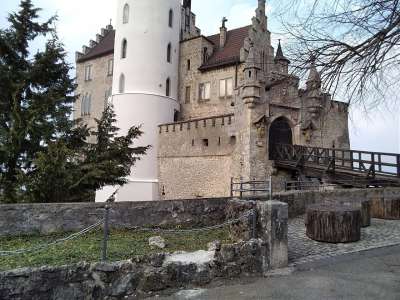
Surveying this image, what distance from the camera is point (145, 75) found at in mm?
33250

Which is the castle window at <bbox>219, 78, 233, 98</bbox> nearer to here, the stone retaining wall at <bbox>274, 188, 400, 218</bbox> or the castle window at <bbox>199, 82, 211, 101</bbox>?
the castle window at <bbox>199, 82, 211, 101</bbox>

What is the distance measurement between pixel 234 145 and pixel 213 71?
9.51 metres

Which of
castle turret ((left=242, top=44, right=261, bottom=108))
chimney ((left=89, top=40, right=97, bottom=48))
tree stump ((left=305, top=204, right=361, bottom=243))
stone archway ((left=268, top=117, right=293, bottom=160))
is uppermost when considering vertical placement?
chimney ((left=89, top=40, right=97, bottom=48))

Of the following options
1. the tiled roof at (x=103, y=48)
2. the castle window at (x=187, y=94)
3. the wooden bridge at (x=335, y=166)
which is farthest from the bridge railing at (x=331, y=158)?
the tiled roof at (x=103, y=48)

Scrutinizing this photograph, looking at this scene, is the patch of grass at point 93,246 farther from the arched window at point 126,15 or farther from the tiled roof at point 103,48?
the tiled roof at point 103,48

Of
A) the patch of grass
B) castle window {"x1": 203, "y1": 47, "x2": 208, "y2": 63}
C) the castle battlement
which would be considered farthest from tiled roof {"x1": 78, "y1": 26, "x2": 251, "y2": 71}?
the patch of grass

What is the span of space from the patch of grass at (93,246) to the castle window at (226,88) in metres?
23.8

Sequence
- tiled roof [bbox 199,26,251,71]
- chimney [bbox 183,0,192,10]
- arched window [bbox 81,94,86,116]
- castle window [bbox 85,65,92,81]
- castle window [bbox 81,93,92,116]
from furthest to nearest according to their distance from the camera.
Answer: arched window [bbox 81,94,86,116]
castle window [bbox 85,65,92,81]
castle window [bbox 81,93,92,116]
chimney [bbox 183,0,192,10]
tiled roof [bbox 199,26,251,71]

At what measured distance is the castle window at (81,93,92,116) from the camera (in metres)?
43.8

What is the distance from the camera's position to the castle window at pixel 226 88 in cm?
3158

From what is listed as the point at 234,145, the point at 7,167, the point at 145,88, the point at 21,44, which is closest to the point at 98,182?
the point at 7,167

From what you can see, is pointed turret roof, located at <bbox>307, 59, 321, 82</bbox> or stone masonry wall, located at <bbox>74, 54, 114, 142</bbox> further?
stone masonry wall, located at <bbox>74, 54, 114, 142</bbox>

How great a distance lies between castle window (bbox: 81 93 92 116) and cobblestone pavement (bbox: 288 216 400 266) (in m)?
37.1

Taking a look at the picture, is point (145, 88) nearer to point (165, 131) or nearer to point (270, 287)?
point (165, 131)
